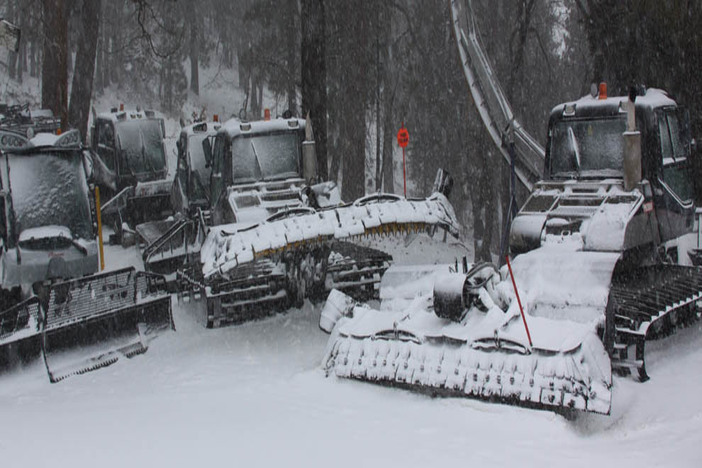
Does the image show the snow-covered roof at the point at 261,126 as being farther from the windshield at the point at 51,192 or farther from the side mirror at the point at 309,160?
the windshield at the point at 51,192

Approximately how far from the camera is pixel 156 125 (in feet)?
61.7

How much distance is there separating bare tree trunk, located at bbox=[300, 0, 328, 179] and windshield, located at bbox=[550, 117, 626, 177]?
16.6 feet

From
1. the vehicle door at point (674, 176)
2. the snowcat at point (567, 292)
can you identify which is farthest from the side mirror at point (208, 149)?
the vehicle door at point (674, 176)

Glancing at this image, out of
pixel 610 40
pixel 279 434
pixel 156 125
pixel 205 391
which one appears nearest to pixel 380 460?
pixel 279 434

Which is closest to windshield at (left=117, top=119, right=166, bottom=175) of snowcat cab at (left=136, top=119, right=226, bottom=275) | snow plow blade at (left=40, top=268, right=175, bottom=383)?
snowcat cab at (left=136, top=119, right=226, bottom=275)

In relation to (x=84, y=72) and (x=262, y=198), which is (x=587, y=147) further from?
(x=84, y=72)

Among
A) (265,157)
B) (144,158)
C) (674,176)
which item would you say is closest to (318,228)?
(265,157)

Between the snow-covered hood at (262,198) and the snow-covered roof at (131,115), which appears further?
the snow-covered roof at (131,115)

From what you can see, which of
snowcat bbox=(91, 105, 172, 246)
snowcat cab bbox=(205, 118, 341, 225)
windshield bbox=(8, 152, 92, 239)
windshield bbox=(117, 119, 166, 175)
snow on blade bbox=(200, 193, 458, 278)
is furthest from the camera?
windshield bbox=(117, 119, 166, 175)

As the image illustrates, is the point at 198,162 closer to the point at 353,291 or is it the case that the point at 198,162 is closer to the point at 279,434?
the point at 353,291

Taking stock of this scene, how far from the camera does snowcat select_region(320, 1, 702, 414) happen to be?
6.44 m

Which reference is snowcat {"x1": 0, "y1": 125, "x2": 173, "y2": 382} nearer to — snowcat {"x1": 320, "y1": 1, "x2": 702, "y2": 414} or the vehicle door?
snowcat {"x1": 320, "y1": 1, "x2": 702, "y2": 414}

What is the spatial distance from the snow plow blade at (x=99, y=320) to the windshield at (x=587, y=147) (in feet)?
16.8

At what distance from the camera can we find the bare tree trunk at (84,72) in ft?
65.4
